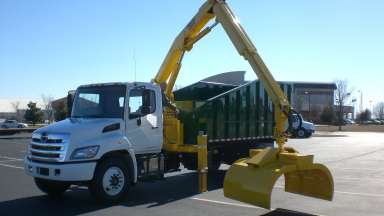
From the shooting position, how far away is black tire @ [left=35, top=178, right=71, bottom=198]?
1061cm

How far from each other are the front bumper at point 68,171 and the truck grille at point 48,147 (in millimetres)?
157

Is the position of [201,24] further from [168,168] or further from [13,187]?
[13,187]

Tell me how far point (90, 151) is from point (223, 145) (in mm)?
5073

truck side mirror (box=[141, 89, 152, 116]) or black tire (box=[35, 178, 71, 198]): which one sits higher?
truck side mirror (box=[141, 89, 152, 116])

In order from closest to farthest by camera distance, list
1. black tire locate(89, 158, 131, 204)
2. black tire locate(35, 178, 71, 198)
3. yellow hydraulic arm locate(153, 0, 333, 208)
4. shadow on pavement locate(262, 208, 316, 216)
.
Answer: yellow hydraulic arm locate(153, 0, 333, 208) < shadow on pavement locate(262, 208, 316, 216) < black tire locate(89, 158, 131, 204) < black tire locate(35, 178, 71, 198)

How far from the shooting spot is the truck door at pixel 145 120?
10.8 m

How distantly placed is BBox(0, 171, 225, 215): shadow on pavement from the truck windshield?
1.88 metres

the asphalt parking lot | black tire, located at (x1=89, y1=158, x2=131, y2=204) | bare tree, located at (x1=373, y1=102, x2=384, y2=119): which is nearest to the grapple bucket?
the asphalt parking lot

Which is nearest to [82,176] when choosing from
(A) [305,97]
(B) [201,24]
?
(B) [201,24]

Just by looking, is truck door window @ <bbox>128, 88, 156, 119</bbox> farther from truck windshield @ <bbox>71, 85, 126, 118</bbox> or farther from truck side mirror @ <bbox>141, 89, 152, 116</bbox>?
truck windshield @ <bbox>71, 85, 126, 118</bbox>

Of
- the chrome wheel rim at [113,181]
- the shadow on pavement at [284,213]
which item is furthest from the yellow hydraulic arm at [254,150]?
the chrome wheel rim at [113,181]

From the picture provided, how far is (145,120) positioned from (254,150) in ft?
8.70

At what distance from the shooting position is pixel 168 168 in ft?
40.8

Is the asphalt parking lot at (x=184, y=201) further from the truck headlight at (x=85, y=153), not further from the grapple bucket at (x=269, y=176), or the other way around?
the truck headlight at (x=85, y=153)
